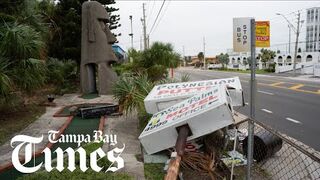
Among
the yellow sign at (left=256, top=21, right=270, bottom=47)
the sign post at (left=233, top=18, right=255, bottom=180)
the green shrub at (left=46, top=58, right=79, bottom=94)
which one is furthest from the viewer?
the green shrub at (left=46, top=58, right=79, bottom=94)

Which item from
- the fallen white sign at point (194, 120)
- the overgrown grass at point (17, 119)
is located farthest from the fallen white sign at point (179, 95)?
the overgrown grass at point (17, 119)

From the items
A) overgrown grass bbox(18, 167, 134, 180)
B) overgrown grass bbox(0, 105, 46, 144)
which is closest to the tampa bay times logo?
overgrown grass bbox(18, 167, 134, 180)

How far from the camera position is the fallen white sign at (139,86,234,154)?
15.9ft

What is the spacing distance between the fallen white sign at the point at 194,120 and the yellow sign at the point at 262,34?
86cm

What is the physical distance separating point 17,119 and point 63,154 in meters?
5.07

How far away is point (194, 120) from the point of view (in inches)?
194

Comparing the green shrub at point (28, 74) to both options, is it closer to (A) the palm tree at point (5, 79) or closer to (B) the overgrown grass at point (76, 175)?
(A) the palm tree at point (5, 79)

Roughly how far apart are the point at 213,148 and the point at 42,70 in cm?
761

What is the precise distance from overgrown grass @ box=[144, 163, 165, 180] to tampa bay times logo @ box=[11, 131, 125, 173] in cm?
41

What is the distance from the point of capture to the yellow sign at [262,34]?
4656 mm

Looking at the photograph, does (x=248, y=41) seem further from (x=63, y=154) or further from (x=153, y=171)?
(x=63, y=154)

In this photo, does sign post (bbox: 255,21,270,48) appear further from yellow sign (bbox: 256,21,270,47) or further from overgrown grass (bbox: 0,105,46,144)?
overgrown grass (bbox: 0,105,46,144)

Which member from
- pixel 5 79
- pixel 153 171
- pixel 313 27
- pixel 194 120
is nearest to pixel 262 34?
pixel 194 120

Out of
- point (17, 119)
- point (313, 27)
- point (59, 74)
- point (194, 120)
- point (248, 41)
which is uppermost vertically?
point (313, 27)
